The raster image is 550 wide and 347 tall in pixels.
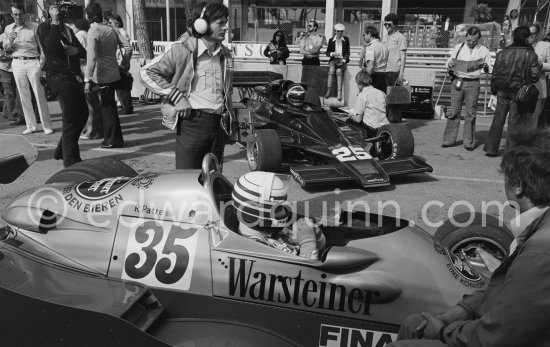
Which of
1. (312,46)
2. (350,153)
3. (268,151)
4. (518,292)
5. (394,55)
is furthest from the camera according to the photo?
(312,46)

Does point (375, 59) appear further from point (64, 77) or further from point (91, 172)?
point (91, 172)

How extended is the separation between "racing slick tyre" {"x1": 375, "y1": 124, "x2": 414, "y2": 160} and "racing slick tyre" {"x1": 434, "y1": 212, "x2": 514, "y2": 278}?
3177 mm

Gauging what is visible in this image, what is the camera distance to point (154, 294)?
104 inches

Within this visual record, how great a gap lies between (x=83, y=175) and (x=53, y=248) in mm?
978

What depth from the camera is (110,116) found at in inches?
292

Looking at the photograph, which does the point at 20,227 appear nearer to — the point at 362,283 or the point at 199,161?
the point at 199,161

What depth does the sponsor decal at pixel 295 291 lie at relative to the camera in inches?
100.0

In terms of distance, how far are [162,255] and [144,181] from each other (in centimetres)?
49

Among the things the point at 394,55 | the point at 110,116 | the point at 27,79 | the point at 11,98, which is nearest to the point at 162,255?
the point at 110,116

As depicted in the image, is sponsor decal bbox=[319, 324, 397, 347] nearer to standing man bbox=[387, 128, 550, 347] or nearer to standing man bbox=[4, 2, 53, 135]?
standing man bbox=[387, 128, 550, 347]

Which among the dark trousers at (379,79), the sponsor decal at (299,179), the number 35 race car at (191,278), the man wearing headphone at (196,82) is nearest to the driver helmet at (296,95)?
the sponsor decal at (299,179)

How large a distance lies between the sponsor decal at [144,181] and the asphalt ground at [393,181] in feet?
4.76

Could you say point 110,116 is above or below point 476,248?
above

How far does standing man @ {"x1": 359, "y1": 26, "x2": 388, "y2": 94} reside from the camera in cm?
912
